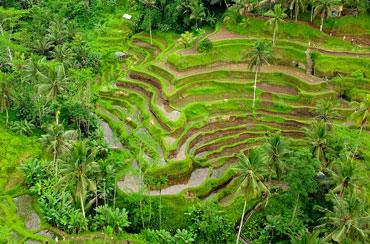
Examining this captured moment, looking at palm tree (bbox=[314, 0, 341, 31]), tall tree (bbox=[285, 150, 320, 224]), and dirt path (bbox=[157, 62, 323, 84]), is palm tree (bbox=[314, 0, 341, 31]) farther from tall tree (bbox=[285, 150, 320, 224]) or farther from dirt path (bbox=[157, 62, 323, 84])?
tall tree (bbox=[285, 150, 320, 224])

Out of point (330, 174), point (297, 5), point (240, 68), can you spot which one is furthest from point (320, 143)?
point (297, 5)

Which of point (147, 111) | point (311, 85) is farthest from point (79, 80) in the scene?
point (311, 85)

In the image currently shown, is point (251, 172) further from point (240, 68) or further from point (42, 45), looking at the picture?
point (42, 45)

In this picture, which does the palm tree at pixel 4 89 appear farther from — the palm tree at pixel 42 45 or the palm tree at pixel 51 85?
the palm tree at pixel 42 45

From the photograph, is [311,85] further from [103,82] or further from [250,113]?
[103,82]

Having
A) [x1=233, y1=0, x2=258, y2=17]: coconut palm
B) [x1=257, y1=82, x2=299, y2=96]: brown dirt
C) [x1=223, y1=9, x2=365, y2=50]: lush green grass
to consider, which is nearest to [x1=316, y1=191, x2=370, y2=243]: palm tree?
[x1=257, y1=82, x2=299, y2=96]: brown dirt

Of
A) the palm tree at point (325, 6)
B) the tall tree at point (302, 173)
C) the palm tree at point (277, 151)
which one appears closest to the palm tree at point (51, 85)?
the palm tree at point (277, 151)
